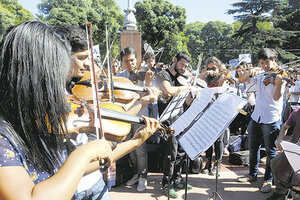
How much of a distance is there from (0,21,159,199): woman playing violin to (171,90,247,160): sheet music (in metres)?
1.02

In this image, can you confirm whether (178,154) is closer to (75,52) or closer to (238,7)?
(75,52)

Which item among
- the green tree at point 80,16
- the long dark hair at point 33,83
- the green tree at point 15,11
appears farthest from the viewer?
the green tree at point 15,11

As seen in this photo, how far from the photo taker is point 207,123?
1.86 meters

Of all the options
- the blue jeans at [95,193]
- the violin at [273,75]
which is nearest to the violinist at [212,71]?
the violin at [273,75]

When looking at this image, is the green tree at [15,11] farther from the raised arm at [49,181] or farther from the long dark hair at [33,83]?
the raised arm at [49,181]

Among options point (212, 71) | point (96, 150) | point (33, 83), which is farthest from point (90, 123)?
point (212, 71)

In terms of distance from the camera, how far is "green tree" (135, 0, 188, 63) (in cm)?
A: 2631

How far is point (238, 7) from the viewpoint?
29.9m

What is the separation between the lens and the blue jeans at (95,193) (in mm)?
1413

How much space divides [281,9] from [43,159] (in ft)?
119

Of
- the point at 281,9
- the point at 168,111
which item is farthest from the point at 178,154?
the point at 281,9

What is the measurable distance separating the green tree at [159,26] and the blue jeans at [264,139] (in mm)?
22239

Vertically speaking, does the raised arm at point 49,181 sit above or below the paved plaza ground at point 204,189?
above

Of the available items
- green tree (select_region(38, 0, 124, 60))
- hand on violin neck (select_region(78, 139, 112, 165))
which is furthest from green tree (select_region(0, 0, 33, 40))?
hand on violin neck (select_region(78, 139, 112, 165))
